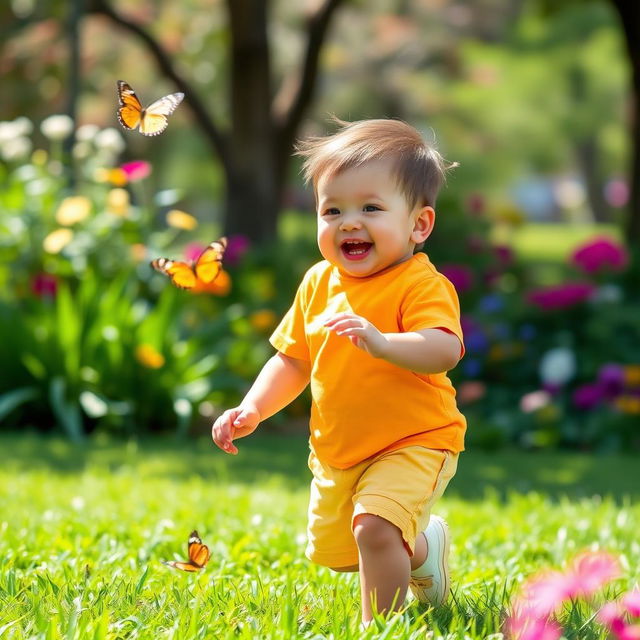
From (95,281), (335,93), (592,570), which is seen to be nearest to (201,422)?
(95,281)

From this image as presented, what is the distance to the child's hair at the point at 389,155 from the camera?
268 centimetres

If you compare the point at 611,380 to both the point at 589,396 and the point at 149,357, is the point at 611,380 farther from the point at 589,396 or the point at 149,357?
the point at 149,357

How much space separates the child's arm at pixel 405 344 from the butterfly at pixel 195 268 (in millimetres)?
655

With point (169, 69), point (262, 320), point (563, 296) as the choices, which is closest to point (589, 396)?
point (563, 296)

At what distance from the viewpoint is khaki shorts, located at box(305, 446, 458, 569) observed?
2.54 metres

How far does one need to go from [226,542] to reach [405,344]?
132cm

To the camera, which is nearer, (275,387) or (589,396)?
(275,387)

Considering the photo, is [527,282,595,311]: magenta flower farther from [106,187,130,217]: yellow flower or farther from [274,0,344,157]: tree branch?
[274,0,344,157]: tree branch

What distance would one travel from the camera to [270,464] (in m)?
6.43

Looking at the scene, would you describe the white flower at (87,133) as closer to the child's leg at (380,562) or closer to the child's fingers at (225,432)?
the child's fingers at (225,432)

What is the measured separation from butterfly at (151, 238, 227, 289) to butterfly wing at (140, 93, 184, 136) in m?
0.35

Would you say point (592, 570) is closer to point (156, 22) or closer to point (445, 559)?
point (445, 559)

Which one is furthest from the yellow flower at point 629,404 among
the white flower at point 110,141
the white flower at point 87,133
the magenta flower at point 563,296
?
the white flower at point 87,133

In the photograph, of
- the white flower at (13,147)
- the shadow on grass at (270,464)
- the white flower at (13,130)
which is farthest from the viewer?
the white flower at (13,147)
